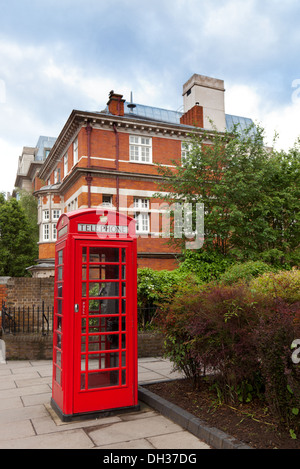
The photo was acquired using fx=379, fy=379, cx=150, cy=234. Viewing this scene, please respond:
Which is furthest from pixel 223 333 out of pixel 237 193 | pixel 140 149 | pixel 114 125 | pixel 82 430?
pixel 140 149

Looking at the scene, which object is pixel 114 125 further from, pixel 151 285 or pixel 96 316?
pixel 96 316

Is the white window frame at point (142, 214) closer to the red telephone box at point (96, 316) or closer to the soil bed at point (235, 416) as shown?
the soil bed at point (235, 416)

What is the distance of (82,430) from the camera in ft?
16.3

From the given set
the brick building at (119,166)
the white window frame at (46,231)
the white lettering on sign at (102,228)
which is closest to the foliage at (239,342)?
the white lettering on sign at (102,228)

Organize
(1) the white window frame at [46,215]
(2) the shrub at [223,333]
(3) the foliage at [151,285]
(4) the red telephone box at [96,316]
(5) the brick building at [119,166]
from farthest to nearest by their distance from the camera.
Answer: (1) the white window frame at [46,215] → (5) the brick building at [119,166] → (3) the foliage at [151,285] → (4) the red telephone box at [96,316] → (2) the shrub at [223,333]

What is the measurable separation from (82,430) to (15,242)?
30.8 m

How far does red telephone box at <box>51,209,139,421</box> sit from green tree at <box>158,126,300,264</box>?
10.7m

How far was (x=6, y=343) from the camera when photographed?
10391 millimetres

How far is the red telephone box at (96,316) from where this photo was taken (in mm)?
5301

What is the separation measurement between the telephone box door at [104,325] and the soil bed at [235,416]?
86 cm

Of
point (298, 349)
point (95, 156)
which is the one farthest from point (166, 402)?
point (95, 156)

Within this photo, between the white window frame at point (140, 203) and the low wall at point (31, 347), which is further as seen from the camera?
the white window frame at point (140, 203)

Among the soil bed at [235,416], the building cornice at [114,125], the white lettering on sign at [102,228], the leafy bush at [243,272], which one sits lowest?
the soil bed at [235,416]
